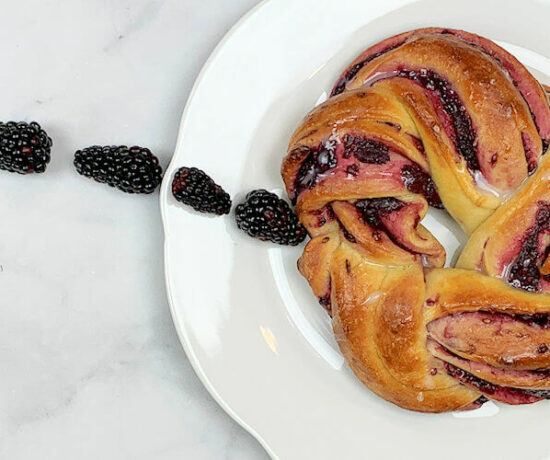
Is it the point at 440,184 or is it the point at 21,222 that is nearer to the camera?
the point at 440,184

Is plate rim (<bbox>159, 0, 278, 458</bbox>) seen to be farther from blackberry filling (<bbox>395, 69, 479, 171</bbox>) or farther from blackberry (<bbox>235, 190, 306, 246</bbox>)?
blackberry filling (<bbox>395, 69, 479, 171</bbox>)

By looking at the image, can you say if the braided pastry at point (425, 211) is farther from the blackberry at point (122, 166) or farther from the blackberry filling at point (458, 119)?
the blackberry at point (122, 166)

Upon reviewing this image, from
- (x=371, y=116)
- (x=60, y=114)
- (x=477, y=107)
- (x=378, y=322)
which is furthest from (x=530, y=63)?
(x=60, y=114)

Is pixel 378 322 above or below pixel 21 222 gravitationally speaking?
above

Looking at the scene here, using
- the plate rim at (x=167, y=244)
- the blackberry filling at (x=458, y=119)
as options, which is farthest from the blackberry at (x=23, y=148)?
the blackberry filling at (x=458, y=119)

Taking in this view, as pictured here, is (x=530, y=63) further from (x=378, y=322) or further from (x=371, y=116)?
(x=378, y=322)
